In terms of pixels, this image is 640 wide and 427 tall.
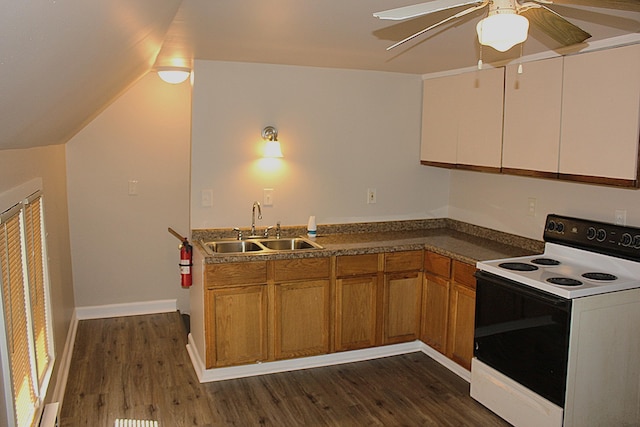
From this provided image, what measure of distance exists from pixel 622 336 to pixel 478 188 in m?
1.71

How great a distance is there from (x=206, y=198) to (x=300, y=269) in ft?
2.88

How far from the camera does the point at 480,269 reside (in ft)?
10.5

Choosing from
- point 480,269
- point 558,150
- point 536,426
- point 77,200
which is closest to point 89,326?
point 77,200

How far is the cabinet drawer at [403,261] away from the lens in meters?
3.82

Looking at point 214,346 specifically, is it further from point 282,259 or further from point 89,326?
point 89,326

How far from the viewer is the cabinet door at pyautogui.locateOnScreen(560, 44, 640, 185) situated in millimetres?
2746

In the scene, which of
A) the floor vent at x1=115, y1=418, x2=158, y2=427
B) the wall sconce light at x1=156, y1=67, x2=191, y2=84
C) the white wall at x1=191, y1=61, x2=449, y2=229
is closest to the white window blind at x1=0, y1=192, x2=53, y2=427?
the floor vent at x1=115, y1=418, x2=158, y2=427

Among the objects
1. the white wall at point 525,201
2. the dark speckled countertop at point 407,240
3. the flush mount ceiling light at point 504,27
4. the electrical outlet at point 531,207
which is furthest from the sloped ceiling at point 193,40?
the dark speckled countertop at point 407,240

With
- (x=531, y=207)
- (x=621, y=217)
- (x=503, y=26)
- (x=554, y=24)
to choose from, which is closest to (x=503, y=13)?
(x=503, y=26)

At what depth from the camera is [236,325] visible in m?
3.54

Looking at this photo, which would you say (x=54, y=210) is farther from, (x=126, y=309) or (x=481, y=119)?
(x=481, y=119)

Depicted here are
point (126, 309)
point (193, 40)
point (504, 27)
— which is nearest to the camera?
point (504, 27)

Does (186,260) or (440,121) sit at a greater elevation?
(440,121)

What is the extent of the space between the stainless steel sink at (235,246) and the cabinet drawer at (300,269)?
312mm
